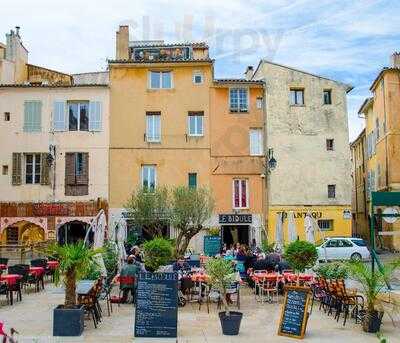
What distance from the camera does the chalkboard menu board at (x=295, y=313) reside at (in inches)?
427

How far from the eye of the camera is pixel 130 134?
114 feet

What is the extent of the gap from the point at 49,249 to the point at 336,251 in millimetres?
20954

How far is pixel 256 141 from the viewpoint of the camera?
3522 centimetres

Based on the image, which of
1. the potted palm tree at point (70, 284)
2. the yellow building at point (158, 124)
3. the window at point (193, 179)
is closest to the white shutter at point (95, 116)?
the yellow building at point (158, 124)

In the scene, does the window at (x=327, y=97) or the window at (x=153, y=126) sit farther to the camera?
the window at (x=327, y=97)

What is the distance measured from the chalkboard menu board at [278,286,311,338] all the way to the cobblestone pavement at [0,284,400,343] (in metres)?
0.21

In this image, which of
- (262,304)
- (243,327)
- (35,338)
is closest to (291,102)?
(262,304)

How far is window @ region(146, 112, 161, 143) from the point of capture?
3482cm

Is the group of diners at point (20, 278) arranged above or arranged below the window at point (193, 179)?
below

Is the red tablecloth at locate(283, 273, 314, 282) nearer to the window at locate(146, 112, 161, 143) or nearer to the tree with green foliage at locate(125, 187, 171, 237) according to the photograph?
the tree with green foliage at locate(125, 187, 171, 237)

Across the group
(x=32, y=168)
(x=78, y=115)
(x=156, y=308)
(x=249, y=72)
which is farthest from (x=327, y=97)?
(x=156, y=308)

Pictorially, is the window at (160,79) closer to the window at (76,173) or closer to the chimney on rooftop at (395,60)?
the window at (76,173)

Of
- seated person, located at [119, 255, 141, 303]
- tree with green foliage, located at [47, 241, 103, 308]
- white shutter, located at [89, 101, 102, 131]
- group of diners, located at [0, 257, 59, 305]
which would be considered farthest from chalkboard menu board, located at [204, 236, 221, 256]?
tree with green foliage, located at [47, 241, 103, 308]

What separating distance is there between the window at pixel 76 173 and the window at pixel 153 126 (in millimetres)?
3875
